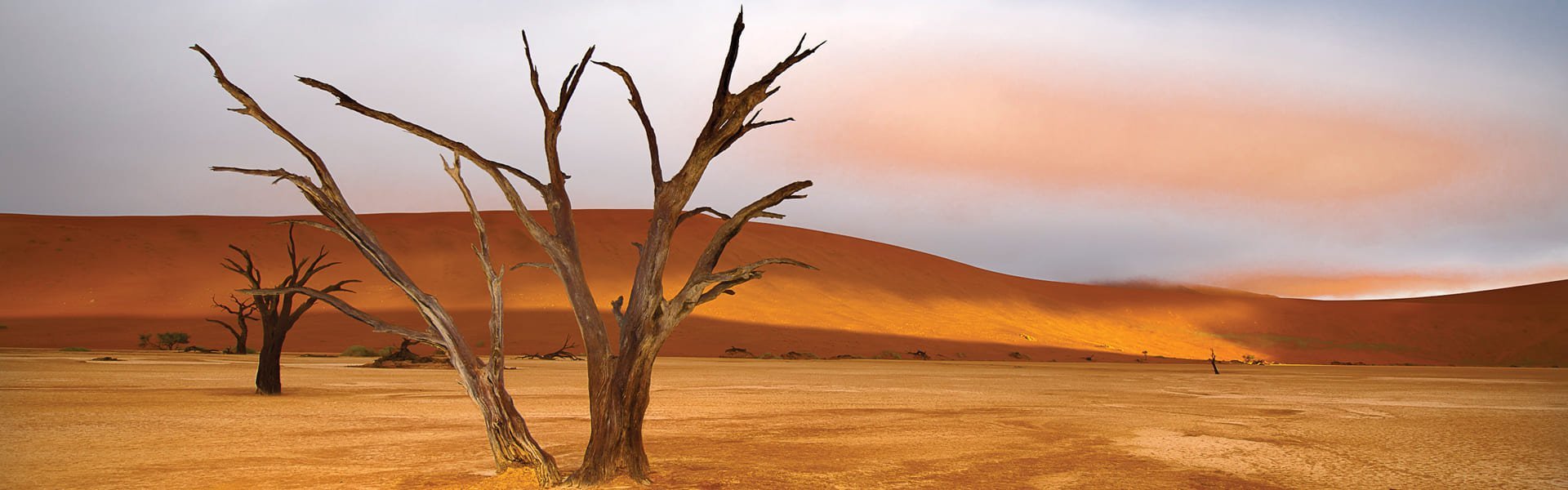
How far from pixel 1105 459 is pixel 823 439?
2.59m

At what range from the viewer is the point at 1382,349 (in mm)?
63625

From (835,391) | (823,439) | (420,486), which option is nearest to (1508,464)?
(823,439)

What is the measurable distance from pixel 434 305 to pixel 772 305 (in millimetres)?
46881

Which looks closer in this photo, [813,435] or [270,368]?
[813,435]

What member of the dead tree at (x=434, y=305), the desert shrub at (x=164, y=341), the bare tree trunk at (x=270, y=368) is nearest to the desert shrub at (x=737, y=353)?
the desert shrub at (x=164, y=341)

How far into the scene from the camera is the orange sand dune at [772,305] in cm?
4444

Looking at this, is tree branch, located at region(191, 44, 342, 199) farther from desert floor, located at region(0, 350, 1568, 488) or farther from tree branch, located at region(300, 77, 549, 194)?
desert floor, located at region(0, 350, 1568, 488)

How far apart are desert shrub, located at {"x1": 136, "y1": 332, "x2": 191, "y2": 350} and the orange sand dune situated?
3.51 feet

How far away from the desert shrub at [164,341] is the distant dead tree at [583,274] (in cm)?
3593

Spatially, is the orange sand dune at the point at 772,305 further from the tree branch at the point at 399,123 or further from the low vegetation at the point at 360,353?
the tree branch at the point at 399,123

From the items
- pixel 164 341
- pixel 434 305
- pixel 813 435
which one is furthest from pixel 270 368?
pixel 164 341

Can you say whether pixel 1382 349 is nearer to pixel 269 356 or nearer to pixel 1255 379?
pixel 1255 379

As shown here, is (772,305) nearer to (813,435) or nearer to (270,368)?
(270,368)

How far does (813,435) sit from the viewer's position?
997 cm
